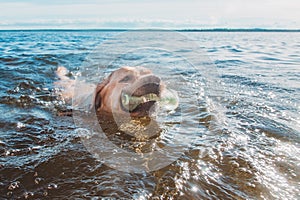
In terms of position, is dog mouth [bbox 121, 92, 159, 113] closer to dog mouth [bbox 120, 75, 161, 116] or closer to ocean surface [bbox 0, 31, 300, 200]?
dog mouth [bbox 120, 75, 161, 116]

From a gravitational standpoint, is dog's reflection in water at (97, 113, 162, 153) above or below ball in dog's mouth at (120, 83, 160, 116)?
below

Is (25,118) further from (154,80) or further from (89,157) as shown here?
(154,80)

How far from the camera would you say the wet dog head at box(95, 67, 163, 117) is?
3.50 meters

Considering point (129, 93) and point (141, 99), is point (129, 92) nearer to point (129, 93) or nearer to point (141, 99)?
point (129, 93)

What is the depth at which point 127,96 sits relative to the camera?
12.2 feet

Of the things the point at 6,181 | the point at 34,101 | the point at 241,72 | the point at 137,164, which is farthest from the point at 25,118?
the point at 241,72

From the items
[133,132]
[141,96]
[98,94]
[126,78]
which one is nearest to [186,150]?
[133,132]

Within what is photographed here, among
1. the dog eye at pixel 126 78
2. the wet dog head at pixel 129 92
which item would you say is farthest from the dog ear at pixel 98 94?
the dog eye at pixel 126 78

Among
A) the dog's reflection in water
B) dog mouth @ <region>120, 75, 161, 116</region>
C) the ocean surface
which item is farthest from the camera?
dog mouth @ <region>120, 75, 161, 116</region>

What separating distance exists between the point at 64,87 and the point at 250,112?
4.47 meters

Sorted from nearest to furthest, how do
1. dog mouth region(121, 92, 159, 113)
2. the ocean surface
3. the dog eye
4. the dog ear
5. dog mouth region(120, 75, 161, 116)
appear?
1. the ocean surface
2. dog mouth region(120, 75, 161, 116)
3. dog mouth region(121, 92, 159, 113)
4. the dog eye
5. the dog ear

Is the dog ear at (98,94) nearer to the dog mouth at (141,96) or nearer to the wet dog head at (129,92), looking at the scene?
the wet dog head at (129,92)

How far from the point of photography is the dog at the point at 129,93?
3.50 metres

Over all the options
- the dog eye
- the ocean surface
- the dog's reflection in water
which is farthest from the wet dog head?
the ocean surface
